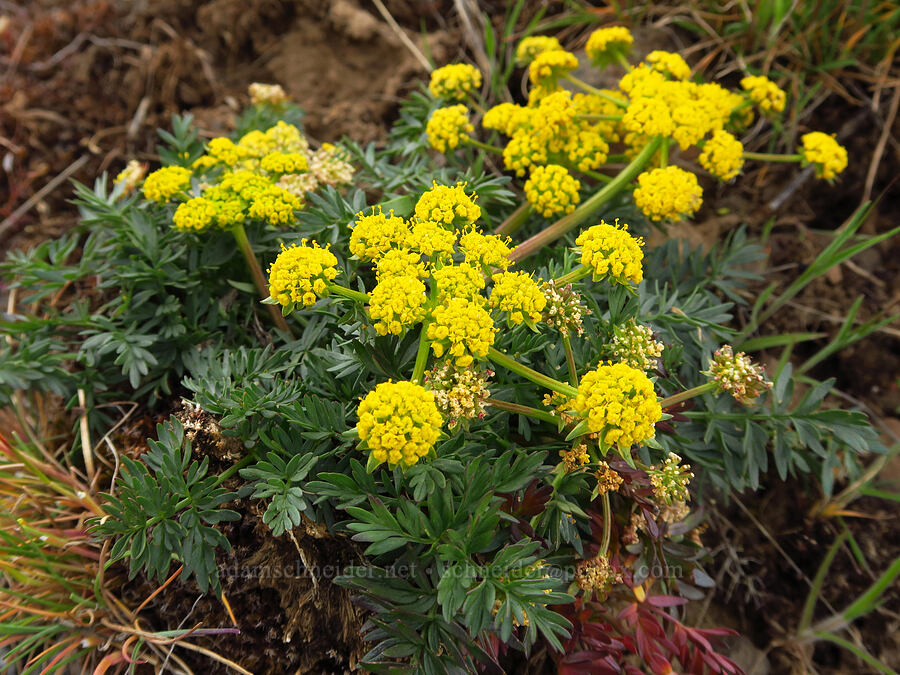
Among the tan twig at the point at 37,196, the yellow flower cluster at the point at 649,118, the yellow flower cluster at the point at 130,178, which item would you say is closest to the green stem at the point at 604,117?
the yellow flower cluster at the point at 649,118

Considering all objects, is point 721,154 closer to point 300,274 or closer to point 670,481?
point 670,481

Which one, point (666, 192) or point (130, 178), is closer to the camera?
point (666, 192)

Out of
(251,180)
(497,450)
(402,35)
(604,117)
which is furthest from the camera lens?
(402,35)

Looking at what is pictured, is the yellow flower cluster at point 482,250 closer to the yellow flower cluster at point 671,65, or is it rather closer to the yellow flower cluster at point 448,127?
the yellow flower cluster at point 448,127

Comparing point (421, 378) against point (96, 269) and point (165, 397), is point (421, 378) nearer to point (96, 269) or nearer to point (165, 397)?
point (165, 397)

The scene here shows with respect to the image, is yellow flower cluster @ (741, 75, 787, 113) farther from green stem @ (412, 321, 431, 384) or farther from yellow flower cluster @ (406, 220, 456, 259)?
green stem @ (412, 321, 431, 384)

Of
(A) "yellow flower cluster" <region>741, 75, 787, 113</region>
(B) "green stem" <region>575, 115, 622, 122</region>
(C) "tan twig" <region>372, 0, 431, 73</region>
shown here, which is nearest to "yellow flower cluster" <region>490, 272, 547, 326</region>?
(B) "green stem" <region>575, 115, 622, 122</region>

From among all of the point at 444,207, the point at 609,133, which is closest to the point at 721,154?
the point at 609,133
